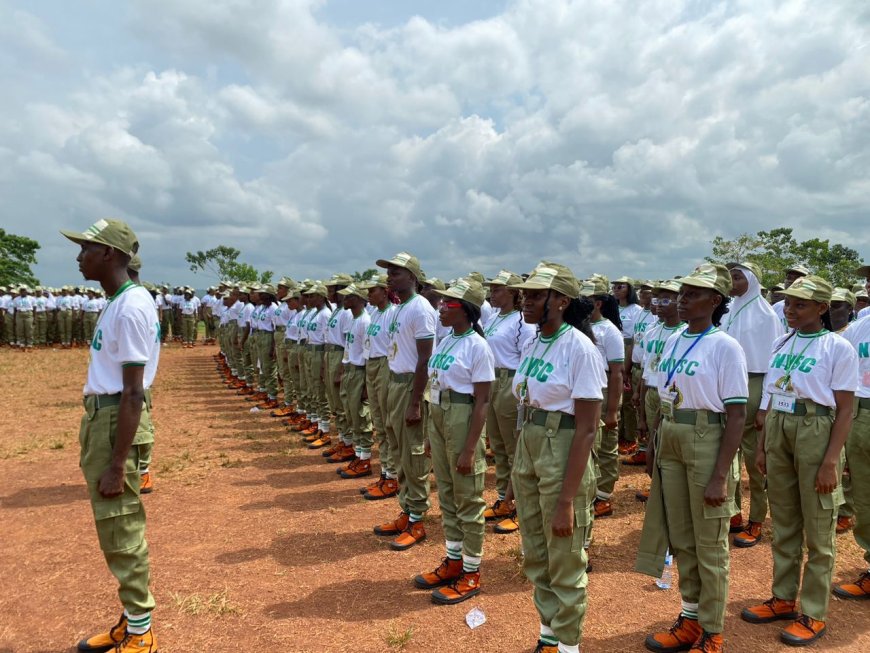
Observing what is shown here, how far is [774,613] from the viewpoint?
4352mm

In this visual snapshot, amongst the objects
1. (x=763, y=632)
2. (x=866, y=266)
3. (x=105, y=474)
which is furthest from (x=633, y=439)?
(x=105, y=474)

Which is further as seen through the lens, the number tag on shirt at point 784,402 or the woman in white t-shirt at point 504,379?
the woman in white t-shirt at point 504,379

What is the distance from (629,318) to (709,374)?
620 centimetres

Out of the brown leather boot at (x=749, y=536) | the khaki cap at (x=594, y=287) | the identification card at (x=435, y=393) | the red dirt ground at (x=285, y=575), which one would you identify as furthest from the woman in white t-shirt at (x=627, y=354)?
the identification card at (x=435, y=393)

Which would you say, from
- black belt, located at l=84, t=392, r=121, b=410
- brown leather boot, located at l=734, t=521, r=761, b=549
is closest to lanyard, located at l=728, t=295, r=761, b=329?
brown leather boot, located at l=734, t=521, r=761, b=549

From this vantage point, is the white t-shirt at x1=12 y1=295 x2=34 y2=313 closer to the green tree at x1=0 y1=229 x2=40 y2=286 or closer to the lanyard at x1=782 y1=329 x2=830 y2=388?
the green tree at x1=0 y1=229 x2=40 y2=286

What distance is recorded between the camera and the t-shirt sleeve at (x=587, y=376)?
334 cm

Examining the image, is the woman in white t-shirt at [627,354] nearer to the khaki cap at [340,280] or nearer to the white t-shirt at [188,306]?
the khaki cap at [340,280]

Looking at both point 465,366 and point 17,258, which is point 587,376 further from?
point 17,258

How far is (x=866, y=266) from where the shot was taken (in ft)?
20.5

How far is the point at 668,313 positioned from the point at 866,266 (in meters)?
2.13

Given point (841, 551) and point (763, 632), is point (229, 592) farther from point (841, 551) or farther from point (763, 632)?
point (841, 551)

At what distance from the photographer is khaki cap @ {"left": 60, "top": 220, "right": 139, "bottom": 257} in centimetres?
369

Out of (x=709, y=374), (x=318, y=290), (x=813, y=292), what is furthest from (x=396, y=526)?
(x=318, y=290)
